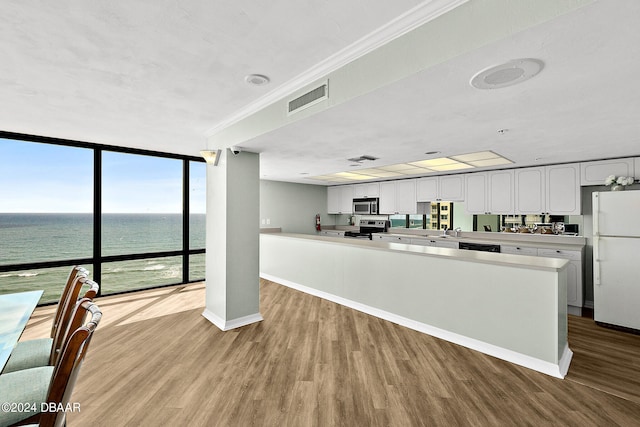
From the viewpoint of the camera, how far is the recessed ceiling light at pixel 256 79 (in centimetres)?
206

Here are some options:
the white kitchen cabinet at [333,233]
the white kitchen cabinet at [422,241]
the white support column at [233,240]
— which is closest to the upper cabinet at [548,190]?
the white kitchen cabinet at [422,241]

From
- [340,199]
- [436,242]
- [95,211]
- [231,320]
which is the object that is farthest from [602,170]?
[95,211]

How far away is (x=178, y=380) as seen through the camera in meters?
2.24

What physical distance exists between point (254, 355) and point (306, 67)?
262 cm

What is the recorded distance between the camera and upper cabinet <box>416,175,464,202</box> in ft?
17.8

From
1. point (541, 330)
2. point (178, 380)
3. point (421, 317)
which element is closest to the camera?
point (178, 380)

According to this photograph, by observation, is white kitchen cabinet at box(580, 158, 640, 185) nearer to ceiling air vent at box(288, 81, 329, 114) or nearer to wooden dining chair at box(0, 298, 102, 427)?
ceiling air vent at box(288, 81, 329, 114)

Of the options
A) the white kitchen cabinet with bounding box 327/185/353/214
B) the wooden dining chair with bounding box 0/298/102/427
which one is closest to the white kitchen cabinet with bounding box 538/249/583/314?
the white kitchen cabinet with bounding box 327/185/353/214

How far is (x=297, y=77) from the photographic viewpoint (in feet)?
6.81

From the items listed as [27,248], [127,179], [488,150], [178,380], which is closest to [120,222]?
[27,248]

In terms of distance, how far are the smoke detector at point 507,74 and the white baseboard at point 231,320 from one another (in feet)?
11.1

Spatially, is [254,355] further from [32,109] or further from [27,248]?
[27,248]

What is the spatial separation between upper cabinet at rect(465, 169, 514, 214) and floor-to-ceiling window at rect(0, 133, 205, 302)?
5.17 m

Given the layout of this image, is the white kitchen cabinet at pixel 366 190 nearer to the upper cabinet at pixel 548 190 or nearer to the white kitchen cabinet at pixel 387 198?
the white kitchen cabinet at pixel 387 198
